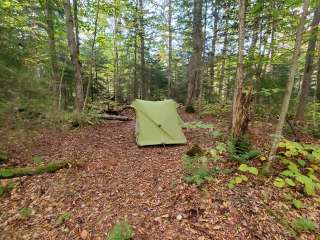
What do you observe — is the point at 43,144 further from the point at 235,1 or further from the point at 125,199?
the point at 235,1

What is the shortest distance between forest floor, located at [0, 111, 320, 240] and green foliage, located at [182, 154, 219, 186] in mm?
118

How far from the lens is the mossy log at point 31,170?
4.67 m

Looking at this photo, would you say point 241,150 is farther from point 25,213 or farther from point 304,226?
point 25,213

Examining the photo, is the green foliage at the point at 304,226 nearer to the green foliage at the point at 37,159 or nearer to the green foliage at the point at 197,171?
the green foliage at the point at 197,171

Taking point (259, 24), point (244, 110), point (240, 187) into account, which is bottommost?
point (240, 187)

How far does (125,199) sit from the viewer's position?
13.2ft

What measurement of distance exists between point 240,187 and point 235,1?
7672mm

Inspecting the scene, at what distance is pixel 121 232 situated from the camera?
3.16 meters

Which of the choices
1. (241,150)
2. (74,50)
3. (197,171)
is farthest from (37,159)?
(241,150)

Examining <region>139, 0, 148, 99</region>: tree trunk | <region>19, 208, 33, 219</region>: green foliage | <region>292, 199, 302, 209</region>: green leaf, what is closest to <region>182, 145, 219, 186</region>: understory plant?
<region>292, 199, 302, 209</region>: green leaf

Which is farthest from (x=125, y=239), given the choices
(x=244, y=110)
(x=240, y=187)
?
(x=244, y=110)

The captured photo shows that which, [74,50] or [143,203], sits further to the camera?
[74,50]

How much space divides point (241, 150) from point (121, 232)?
10.7 ft

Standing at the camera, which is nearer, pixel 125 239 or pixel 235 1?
pixel 125 239
